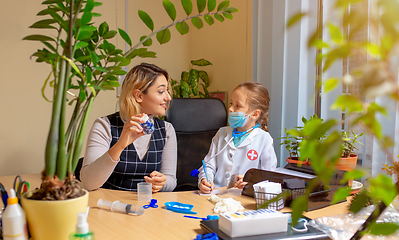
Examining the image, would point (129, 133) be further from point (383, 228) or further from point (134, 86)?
point (383, 228)

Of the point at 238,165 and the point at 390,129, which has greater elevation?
the point at 390,129

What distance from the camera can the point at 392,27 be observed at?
23 centimetres

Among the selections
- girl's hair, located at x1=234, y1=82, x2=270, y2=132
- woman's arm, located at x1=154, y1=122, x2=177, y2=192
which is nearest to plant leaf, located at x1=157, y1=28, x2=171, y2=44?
woman's arm, located at x1=154, y1=122, x2=177, y2=192

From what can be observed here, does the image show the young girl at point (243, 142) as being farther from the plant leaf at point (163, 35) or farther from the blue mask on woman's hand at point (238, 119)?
the plant leaf at point (163, 35)

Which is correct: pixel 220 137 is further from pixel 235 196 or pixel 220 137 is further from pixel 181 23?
pixel 181 23

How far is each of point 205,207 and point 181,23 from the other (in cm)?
66

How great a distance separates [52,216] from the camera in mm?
676

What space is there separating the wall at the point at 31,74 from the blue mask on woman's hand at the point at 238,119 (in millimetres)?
857

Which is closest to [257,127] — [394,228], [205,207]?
[205,207]

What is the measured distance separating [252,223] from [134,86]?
1.12 m

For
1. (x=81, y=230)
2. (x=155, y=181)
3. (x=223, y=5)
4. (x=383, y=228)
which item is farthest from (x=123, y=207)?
(x=383, y=228)

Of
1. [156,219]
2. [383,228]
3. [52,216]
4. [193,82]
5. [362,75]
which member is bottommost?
[156,219]

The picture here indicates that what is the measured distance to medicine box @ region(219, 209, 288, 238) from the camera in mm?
804

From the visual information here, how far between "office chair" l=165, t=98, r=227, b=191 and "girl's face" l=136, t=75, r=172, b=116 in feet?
0.98
